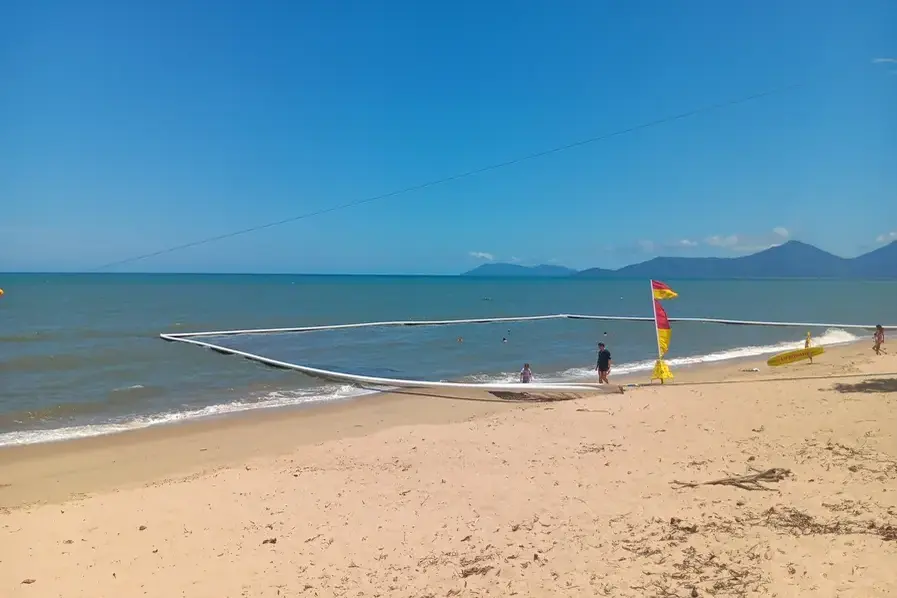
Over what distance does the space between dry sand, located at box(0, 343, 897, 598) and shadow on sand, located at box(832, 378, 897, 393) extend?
0.18 metres

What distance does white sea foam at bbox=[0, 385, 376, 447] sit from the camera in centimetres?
1169

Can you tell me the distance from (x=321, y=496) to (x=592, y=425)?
485 centimetres

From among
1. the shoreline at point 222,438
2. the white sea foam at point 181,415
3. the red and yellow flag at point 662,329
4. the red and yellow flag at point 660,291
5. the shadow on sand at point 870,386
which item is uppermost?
the red and yellow flag at point 660,291

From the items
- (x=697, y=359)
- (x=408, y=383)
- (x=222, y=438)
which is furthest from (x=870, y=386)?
(x=222, y=438)

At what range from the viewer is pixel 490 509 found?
20.4 ft

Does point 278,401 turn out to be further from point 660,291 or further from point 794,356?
point 794,356

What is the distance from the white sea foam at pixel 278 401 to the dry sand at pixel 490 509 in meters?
1.03

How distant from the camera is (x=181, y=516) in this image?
21.8 ft

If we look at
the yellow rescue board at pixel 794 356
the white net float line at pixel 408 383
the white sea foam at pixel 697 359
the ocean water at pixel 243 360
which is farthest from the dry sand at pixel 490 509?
the yellow rescue board at pixel 794 356

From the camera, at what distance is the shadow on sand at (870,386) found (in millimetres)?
11133

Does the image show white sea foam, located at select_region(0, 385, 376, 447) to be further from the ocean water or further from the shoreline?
the shoreline

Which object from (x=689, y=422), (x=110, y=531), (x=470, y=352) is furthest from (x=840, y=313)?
(x=110, y=531)

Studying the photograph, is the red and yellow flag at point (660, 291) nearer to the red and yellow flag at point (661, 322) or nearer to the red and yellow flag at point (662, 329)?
the red and yellow flag at point (661, 322)

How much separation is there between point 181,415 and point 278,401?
7.75ft
